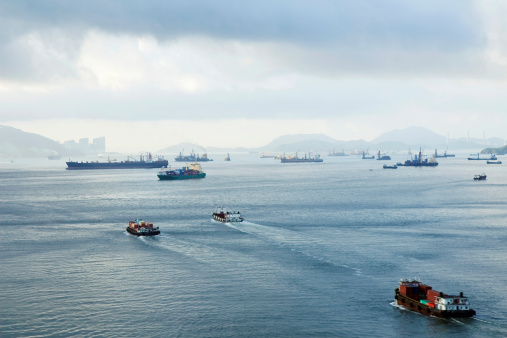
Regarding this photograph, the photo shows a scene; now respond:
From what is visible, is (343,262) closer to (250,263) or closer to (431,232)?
(250,263)

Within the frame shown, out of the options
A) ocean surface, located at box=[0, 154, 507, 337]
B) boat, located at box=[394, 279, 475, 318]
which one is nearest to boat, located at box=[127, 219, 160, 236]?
ocean surface, located at box=[0, 154, 507, 337]

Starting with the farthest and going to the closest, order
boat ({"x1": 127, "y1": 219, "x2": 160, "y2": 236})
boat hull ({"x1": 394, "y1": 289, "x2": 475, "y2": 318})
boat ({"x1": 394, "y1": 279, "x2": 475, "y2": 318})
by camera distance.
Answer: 1. boat ({"x1": 127, "y1": 219, "x2": 160, "y2": 236})
2. boat ({"x1": 394, "y1": 279, "x2": 475, "y2": 318})
3. boat hull ({"x1": 394, "y1": 289, "x2": 475, "y2": 318})

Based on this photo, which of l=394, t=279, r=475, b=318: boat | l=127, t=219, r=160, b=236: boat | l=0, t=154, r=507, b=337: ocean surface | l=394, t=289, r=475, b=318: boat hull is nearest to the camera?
l=0, t=154, r=507, b=337: ocean surface

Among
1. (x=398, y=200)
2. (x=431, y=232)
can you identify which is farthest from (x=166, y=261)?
(x=398, y=200)

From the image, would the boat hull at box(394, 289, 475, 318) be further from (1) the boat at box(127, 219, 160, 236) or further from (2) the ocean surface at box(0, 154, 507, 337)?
(1) the boat at box(127, 219, 160, 236)

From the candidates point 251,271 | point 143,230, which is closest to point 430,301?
point 251,271

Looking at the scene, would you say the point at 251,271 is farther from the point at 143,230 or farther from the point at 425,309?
the point at 143,230

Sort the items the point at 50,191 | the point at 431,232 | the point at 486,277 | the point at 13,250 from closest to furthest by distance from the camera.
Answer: the point at 486,277
the point at 13,250
the point at 431,232
the point at 50,191
